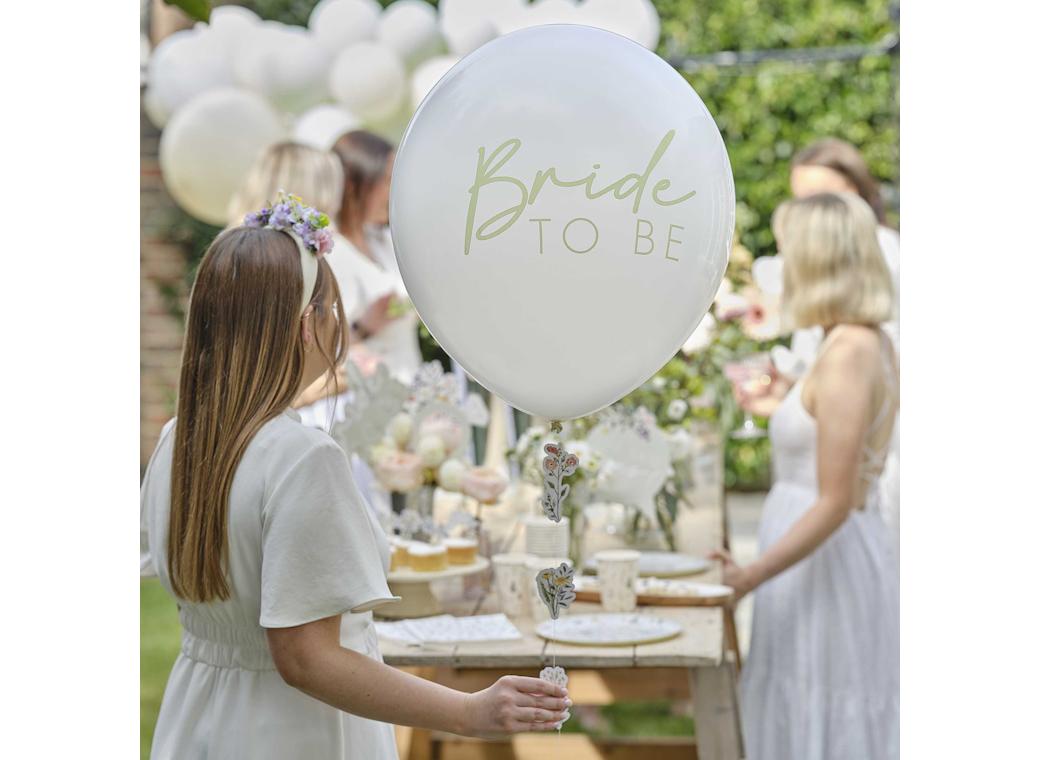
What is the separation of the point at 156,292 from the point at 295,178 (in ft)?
7.81

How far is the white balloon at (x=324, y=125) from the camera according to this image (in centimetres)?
426

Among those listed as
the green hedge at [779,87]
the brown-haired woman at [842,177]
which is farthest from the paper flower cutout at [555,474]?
the green hedge at [779,87]

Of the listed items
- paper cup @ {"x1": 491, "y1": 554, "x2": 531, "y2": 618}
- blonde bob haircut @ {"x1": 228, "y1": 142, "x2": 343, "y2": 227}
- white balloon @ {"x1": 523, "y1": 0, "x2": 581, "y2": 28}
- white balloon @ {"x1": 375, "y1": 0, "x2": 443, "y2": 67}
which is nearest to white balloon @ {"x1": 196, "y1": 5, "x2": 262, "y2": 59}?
white balloon @ {"x1": 375, "y1": 0, "x2": 443, "y2": 67}

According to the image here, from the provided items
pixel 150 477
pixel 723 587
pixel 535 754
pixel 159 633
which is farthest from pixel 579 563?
pixel 159 633

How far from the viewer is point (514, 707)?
1400 mm

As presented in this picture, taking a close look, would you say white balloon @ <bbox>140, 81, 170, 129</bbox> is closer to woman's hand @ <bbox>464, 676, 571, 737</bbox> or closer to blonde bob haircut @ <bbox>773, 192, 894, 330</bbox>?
blonde bob haircut @ <bbox>773, 192, 894, 330</bbox>

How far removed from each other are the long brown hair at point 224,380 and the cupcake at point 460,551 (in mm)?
1037

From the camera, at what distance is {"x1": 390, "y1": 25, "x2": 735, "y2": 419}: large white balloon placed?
1414mm

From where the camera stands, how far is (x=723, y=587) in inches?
101

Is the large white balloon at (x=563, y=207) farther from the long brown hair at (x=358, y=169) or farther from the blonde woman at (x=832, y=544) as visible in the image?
the long brown hair at (x=358, y=169)

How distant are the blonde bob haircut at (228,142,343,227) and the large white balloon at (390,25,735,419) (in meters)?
2.19

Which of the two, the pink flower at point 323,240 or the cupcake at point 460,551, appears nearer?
the pink flower at point 323,240

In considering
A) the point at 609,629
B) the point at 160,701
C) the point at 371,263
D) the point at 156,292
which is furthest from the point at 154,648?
the point at 609,629

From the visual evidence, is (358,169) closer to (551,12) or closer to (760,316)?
(551,12)
